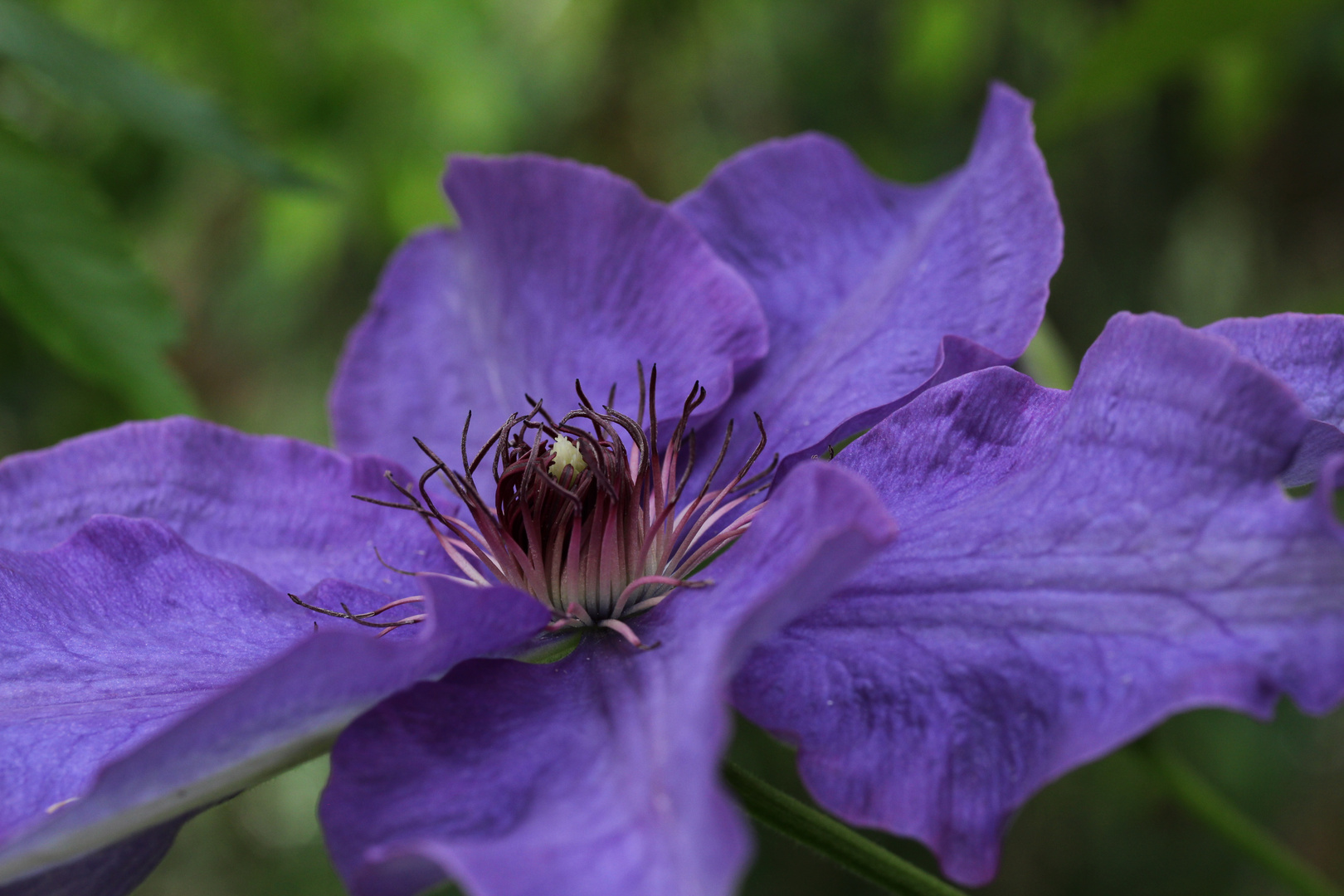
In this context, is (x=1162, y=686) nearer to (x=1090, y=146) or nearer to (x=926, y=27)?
(x=926, y=27)

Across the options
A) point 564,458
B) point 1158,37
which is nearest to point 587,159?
point 1158,37

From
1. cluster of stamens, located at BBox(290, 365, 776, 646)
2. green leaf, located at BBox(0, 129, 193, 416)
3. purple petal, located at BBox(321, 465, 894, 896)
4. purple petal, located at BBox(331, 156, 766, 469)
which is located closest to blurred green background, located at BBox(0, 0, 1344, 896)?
green leaf, located at BBox(0, 129, 193, 416)

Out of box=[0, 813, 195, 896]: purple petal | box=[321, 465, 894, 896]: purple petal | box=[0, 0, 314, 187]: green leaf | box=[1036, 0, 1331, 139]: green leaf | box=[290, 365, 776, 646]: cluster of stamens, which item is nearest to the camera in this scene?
box=[321, 465, 894, 896]: purple petal

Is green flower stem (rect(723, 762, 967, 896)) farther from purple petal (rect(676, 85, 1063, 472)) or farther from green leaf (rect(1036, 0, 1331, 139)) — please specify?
green leaf (rect(1036, 0, 1331, 139))

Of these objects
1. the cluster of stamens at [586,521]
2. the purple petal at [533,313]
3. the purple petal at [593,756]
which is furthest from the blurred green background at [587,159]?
the purple petal at [593,756]

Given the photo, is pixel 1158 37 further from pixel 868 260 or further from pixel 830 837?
pixel 830 837

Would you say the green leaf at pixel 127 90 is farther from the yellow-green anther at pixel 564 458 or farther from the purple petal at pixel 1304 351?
the purple petal at pixel 1304 351

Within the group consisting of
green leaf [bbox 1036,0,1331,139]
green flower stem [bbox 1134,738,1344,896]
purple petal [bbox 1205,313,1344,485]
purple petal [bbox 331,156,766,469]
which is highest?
purple petal [bbox 331,156,766,469]
